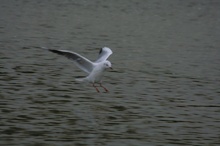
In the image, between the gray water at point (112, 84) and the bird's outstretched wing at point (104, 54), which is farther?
the bird's outstretched wing at point (104, 54)

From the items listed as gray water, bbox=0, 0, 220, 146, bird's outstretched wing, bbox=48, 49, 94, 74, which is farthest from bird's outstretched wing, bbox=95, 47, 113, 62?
gray water, bbox=0, 0, 220, 146

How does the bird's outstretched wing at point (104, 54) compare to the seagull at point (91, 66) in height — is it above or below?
above

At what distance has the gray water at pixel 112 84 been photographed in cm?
1151

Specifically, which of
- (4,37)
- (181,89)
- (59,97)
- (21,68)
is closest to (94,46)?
(4,37)

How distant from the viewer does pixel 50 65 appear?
1792cm

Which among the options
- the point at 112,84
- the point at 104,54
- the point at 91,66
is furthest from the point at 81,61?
the point at 112,84

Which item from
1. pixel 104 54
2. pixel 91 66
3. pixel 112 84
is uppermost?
pixel 112 84

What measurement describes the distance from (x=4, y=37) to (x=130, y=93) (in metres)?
9.20

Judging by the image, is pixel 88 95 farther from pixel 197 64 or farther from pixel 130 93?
pixel 197 64

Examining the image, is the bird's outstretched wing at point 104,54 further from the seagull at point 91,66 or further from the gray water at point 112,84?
the gray water at point 112,84

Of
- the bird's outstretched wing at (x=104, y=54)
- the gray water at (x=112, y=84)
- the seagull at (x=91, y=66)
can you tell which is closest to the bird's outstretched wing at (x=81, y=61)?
the seagull at (x=91, y=66)

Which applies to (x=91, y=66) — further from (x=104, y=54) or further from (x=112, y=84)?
(x=112, y=84)

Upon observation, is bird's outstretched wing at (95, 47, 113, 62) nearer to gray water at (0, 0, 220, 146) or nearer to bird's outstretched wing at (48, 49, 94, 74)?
bird's outstretched wing at (48, 49, 94, 74)

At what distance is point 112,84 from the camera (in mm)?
15906
